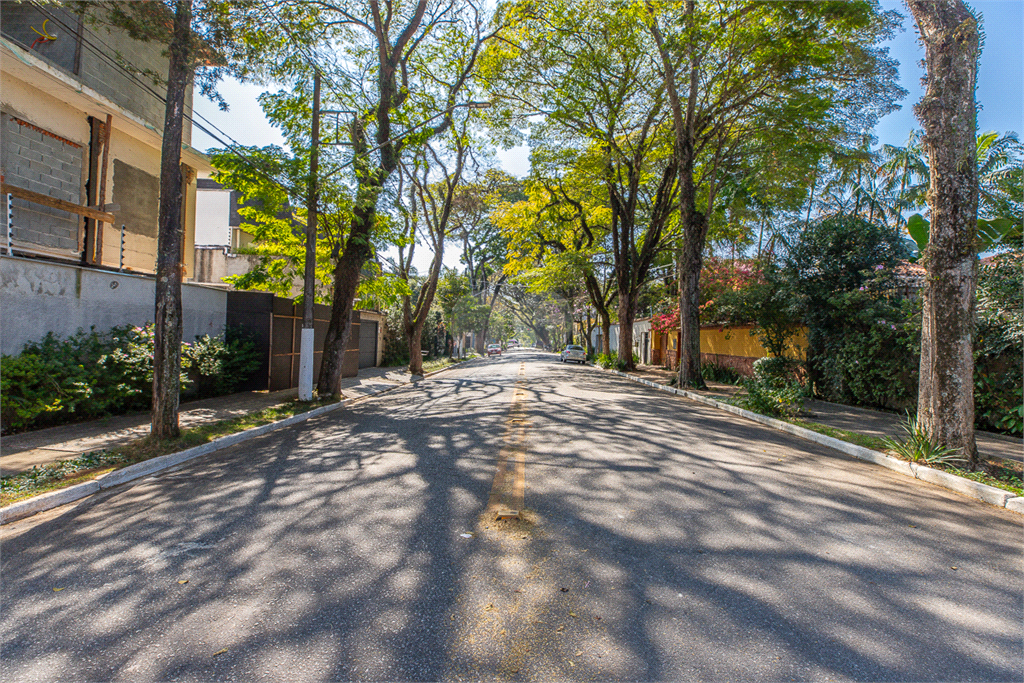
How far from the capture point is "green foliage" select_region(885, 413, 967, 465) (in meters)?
5.97

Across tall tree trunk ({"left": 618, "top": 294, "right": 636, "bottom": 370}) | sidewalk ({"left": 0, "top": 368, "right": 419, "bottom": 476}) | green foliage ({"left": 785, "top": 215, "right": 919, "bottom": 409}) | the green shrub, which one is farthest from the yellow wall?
sidewalk ({"left": 0, "top": 368, "right": 419, "bottom": 476})

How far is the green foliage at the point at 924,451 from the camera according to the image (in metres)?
5.97

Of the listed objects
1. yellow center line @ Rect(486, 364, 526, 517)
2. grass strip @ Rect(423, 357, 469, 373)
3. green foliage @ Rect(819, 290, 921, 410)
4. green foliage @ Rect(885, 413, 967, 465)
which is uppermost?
green foliage @ Rect(819, 290, 921, 410)

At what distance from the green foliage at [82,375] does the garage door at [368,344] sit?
13.3m

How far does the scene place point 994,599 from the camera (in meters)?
3.02

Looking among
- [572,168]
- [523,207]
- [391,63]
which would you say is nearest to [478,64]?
[391,63]

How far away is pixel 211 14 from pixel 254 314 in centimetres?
696

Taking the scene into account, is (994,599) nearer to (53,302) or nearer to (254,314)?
(53,302)

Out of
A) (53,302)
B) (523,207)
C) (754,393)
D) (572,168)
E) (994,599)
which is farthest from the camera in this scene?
(523,207)

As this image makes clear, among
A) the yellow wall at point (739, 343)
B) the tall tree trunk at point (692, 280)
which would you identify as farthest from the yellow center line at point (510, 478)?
the yellow wall at point (739, 343)

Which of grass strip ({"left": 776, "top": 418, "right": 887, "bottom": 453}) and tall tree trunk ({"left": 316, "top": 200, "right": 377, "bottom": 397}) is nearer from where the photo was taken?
grass strip ({"left": 776, "top": 418, "right": 887, "bottom": 453})

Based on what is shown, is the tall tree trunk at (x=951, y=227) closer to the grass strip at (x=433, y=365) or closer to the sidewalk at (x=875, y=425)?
the sidewalk at (x=875, y=425)

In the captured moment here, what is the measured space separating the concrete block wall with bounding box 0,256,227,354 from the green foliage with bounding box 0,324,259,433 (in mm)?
226

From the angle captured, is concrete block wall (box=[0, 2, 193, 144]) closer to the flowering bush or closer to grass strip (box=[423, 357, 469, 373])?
grass strip (box=[423, 357, 469, 373])
